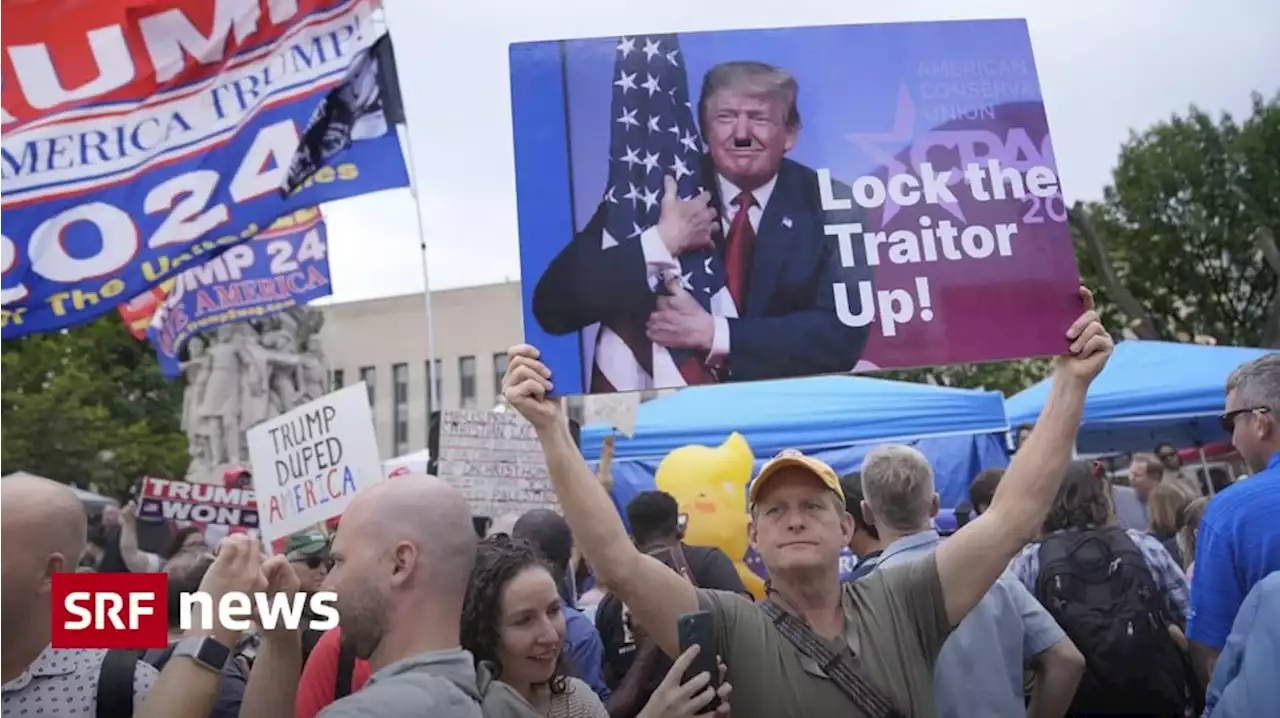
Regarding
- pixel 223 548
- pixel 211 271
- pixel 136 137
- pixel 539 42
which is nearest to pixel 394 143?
pixel 136 137

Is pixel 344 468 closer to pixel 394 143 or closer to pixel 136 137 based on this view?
pixel 136 137

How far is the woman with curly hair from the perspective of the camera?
2.82 m

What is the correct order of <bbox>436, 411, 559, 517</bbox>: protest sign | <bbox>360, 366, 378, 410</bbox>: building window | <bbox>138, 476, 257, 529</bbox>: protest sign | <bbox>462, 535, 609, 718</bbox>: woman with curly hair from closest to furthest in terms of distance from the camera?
<bbox>462, 535, 609, 718</bbox>: woman with curly hair
<bbox>436, 411, 559, 517</bbox>: protest sign
<bbox>138, 476, 257, 529</bbox>: protest sign
<bbox>360, 366, 378, 410</bbox>: building window

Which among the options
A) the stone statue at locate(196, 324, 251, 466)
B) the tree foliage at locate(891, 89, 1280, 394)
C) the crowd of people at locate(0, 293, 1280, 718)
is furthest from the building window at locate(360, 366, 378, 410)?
the crowd of people at locate(0, 293, 1280, 718)

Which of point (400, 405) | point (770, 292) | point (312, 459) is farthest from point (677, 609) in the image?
point (400, 405)

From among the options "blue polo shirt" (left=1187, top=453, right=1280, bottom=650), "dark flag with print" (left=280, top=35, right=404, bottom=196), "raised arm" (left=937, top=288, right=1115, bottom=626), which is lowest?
"blue polo shirt" (left=1187, top=453, right=1280, bottom=650)

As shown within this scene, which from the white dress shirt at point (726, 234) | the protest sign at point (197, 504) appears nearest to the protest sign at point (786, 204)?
the white dress shirt at point (726, 234)

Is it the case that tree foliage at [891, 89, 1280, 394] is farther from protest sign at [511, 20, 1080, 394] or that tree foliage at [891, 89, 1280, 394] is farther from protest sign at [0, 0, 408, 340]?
protest sign at [511, 20, 1080, 394]

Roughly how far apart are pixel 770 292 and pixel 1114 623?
2.13 m

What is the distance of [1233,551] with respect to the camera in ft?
9.89

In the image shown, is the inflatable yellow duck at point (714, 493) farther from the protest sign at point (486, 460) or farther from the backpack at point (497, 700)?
the backpack at point (497, 700)

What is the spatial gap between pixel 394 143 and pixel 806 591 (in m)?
7.02

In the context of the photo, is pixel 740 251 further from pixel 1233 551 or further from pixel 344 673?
pixel 1233 551

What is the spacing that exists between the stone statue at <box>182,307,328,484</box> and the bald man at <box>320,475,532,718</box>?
42.2 ft
